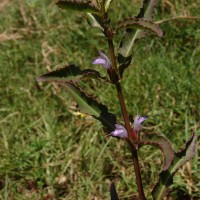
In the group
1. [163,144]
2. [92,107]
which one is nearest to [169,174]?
[163,144]

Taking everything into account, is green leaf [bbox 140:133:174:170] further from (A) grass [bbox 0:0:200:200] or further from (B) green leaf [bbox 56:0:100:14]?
(A) grass [bbox 0:0:200:200]

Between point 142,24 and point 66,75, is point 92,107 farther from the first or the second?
point 142,24

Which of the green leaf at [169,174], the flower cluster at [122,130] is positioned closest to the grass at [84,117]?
the green leaf at [169,174]

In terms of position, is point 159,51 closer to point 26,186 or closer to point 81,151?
point 81,151

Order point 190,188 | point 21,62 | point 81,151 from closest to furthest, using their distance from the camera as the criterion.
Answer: point 190,188 → point 81,151 → point 21,62

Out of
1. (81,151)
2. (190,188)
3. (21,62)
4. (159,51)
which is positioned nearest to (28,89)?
(21,62)

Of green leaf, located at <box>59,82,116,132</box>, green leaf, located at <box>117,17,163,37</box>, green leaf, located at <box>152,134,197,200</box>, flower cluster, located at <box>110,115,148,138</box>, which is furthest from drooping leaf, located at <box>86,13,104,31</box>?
green leaf, located at <box>152,134,197,200</box>

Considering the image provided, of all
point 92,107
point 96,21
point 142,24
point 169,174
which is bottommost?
point 169,174

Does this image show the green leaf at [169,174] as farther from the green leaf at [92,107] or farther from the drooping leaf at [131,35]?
the drooping leaf at [131,35]
